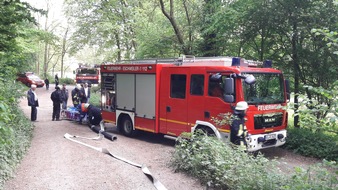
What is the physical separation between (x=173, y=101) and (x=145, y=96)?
127cm

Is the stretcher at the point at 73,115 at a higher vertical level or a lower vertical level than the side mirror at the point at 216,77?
lower

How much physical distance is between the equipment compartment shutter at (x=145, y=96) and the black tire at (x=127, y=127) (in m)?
0.73

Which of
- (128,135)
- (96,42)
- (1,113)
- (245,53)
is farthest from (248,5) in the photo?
(96,42)

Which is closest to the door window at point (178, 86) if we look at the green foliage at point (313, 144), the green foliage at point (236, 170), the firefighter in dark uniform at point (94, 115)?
the green foliage at point (236, 170)

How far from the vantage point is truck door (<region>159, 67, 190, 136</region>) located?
30.3 feet

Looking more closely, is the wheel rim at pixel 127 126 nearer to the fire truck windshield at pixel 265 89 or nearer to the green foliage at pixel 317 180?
the fire truck windshield at pixel 265 89

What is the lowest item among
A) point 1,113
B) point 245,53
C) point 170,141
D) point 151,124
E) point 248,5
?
point 170,141

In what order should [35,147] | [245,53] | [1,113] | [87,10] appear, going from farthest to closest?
[87,10], [245,53], [35,147], [1,113]

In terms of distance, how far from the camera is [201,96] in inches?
341

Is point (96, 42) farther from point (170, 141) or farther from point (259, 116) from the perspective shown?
point (259, 116)

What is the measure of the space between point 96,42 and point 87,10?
3626 mm

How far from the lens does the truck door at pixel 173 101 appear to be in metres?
9.23

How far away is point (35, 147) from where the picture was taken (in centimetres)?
878

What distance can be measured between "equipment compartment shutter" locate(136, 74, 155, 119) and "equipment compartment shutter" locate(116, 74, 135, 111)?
30 cm
